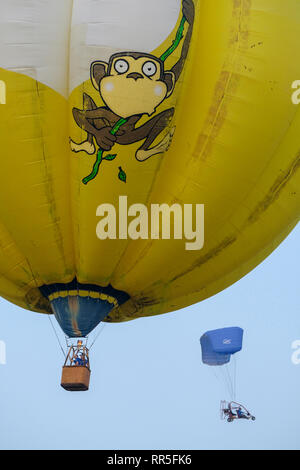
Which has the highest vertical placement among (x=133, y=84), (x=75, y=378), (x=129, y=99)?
(x=133, y=84)

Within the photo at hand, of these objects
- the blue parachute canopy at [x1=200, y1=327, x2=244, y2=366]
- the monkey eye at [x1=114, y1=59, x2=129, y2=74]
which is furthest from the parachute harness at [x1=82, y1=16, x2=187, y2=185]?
the blue parachute canopy at [x1=200, y1=327, x2=244, y2=366]

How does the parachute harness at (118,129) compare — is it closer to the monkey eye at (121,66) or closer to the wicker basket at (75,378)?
the monkey eye at (121,66)

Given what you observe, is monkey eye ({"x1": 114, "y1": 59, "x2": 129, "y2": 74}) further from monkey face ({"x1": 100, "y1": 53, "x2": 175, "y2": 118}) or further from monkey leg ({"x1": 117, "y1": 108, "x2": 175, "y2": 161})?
monkey leg ({"x1": 117, "y1": 108, "x2": 175, "y2": 161})

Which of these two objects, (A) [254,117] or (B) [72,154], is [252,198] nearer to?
(A) [254,117]

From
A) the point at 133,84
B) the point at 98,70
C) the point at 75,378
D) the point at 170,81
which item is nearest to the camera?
the point at 98,70

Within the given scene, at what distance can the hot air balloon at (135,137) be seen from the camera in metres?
9.50

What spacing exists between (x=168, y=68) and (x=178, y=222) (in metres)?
1.76

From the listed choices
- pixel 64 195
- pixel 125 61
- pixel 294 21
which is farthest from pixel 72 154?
pixel 294 21

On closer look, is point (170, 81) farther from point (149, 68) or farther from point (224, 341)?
point (224, 341)

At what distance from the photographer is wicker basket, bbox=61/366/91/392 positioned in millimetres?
10891

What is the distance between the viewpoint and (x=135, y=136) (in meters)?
9.74

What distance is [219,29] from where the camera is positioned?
995cm

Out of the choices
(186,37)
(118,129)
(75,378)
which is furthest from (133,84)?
(75,378)

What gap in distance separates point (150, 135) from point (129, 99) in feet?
1.55
